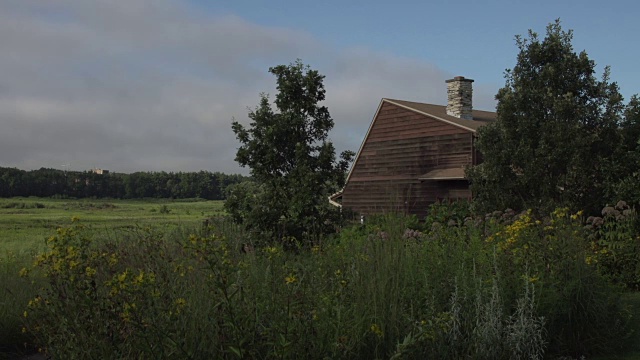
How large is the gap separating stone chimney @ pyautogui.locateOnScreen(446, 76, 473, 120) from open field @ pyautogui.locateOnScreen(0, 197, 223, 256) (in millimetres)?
12745

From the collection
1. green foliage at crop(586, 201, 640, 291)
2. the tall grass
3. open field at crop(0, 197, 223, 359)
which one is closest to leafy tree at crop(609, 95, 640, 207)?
green foliage at crop(586, 201, 640, 291)

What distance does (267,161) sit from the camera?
552 inches

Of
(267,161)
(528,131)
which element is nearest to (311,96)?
(267,161)

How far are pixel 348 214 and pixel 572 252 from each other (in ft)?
24.8

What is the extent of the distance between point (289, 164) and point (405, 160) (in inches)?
544

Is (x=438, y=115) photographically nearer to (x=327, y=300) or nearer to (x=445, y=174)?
(x=445, y=174)

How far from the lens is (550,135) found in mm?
15242

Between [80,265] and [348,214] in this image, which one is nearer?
[80,265]

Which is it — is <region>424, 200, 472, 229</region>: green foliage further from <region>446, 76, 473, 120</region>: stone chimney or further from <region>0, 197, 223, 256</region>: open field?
<region>0, 197, 223, 256</region>: open field

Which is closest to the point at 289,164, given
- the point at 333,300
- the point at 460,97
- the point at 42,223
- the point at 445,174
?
the point at 333,300

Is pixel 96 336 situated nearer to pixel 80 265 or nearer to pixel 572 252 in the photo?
pixel 80 265

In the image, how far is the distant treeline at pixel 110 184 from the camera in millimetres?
51688

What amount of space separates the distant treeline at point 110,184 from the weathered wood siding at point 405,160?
70.5ft

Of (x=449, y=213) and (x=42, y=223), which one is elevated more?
(x=449, y=213)
